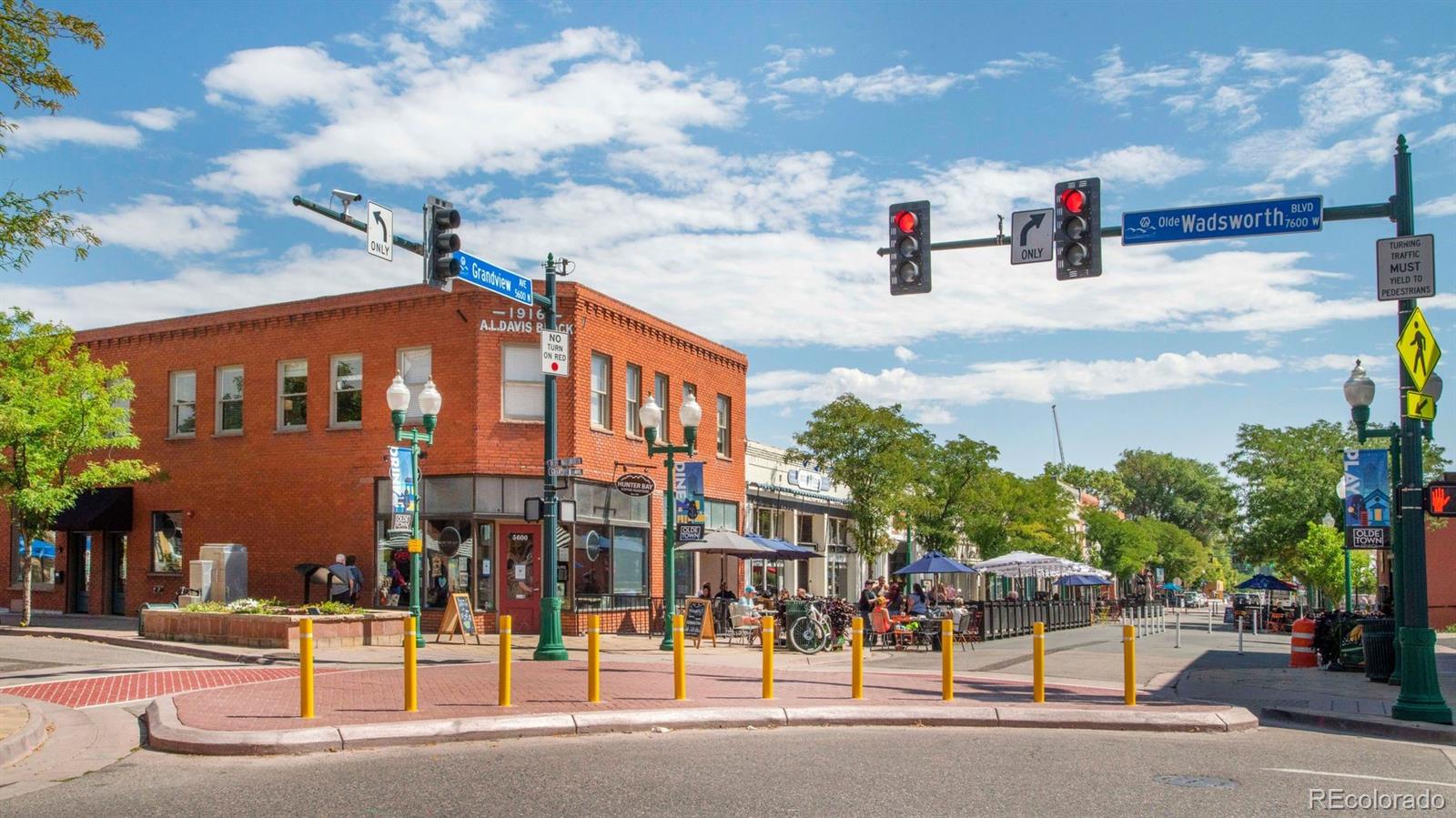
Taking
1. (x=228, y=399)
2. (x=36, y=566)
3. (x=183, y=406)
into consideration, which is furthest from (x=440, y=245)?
(x=36, y=566)

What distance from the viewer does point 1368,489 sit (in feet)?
72.8

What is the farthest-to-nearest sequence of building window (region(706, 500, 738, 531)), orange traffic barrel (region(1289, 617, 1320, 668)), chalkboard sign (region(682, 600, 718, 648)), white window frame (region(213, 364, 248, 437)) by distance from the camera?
1. building window (region(706, 500, 738, 531))
2. white window frame (region(213, 364, 248, 437))
3. chalkboard sign (region(682, 600, 718, 648))
4. orange traffic barrel (region(1289, 617, 1320, 668))

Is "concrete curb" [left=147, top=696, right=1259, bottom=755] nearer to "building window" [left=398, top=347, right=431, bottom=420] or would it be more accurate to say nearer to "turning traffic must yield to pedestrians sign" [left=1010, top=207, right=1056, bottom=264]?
"turning traffic must yield to pedestrians sign" [left=1010, top=207, right=1056, bottom=264]

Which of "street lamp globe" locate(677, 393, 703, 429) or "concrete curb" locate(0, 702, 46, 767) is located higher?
"street lamp globe" locate(677, 393, 703, 429)

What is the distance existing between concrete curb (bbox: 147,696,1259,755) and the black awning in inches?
748

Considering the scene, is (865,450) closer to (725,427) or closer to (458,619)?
(725,427)

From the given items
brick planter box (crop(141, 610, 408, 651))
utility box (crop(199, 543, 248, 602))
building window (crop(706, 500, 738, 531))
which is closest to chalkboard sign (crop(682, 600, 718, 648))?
building window (crop(706, 500, 738, 531))

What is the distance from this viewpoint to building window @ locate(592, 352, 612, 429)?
2756 centimetres

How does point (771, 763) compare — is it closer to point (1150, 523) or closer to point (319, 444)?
point (319, 444)

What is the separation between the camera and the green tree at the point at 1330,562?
47.0m

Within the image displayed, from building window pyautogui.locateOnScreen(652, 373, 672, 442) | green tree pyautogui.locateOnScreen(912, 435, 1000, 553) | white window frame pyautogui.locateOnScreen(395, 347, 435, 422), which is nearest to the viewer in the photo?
white window frame pyautogui.locateOnScreen(395, 347, 435, 422)

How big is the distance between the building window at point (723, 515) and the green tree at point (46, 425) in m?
13.0

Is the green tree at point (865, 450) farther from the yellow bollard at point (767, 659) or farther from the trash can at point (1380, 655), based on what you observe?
the yellow bollard at point (767, 659)

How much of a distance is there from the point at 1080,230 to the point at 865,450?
2428cm
